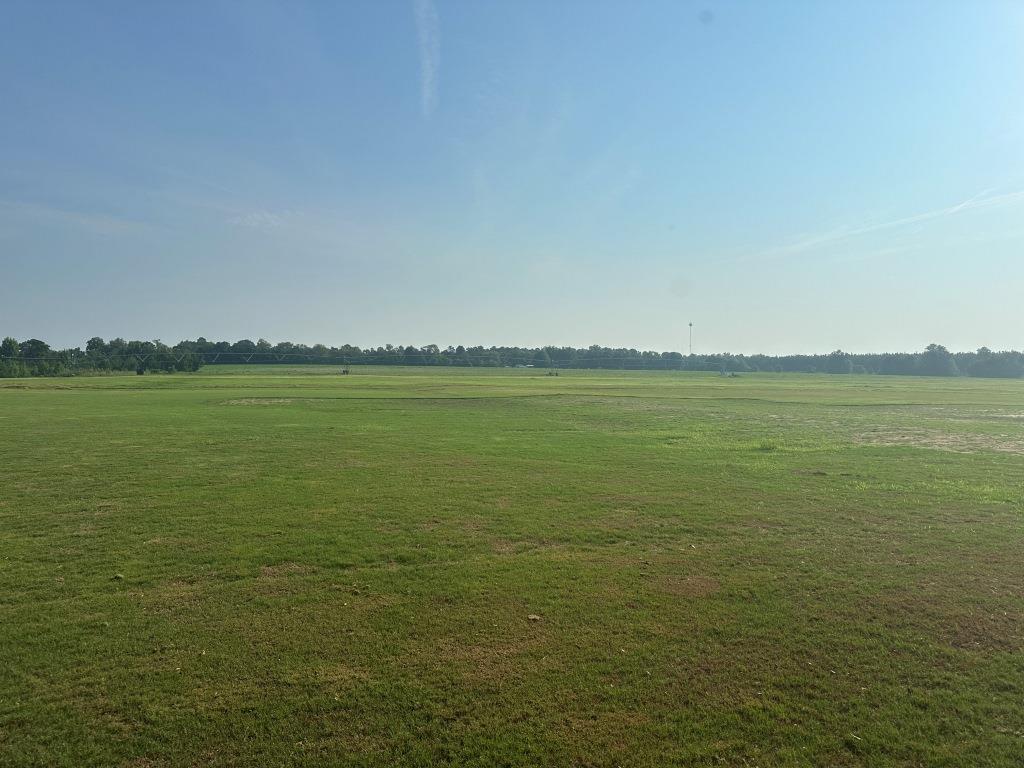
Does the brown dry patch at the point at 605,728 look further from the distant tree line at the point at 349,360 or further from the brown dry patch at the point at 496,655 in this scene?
the distant tree line at the point at 349,360

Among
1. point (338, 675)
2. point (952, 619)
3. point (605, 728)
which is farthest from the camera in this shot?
point (952, 619)

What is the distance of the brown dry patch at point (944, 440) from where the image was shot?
21.6 m

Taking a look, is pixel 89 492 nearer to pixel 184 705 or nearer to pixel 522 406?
pixel 184 705

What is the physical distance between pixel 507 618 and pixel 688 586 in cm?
265

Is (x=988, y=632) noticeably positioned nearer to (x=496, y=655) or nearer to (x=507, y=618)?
(x=507, y=618)

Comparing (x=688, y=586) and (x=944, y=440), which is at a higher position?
(x=688, y=586)

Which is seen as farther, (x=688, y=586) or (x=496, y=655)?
(x=688, y=586)

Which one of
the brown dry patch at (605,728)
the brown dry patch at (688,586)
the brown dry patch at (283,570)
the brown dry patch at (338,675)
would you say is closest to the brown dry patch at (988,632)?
the brown dry patch at (688,586)

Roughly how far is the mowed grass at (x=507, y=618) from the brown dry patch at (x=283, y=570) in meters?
0.04

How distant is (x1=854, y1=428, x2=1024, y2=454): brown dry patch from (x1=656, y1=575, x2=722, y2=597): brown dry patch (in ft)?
60.2

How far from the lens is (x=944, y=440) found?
78.1 feet

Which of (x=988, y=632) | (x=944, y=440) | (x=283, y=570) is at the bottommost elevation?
(x=944, y=440)

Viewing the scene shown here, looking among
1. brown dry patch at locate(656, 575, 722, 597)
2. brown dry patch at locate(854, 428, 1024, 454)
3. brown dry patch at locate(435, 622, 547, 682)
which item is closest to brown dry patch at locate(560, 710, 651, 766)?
brown dry patch at locate(435, 622, 547, 682)

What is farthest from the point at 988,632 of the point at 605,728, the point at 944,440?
the point at 944,440
